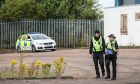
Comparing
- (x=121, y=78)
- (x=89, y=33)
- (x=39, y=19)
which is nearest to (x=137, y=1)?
(x=89, y=33)

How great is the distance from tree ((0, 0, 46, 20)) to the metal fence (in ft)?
2.05

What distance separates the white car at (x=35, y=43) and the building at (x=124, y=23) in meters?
7.14

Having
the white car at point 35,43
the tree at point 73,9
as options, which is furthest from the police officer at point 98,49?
the tree at point 73,9

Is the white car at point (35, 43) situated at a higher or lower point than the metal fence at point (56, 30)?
lower

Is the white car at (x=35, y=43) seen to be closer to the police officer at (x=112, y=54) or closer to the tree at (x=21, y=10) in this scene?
the tree at (x=21, y=10)

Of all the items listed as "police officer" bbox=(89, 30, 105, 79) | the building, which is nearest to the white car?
A: the building

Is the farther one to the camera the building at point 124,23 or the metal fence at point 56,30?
the metal fence at point 56,30

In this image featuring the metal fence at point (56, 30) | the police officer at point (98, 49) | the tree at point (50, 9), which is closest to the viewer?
the police officer at point (98, 49)

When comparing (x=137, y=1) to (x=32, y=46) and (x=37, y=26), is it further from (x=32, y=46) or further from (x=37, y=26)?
(x=32, y=46)

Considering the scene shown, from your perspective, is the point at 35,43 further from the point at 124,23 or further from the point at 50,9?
the point at 50,9

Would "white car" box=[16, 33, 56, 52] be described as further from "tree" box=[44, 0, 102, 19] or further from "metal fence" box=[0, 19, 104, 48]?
"tree" box=[44, 0, 102, 19]

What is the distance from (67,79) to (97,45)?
1.61 metres

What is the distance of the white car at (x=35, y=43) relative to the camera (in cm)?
3725

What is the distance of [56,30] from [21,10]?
387 centimetres
